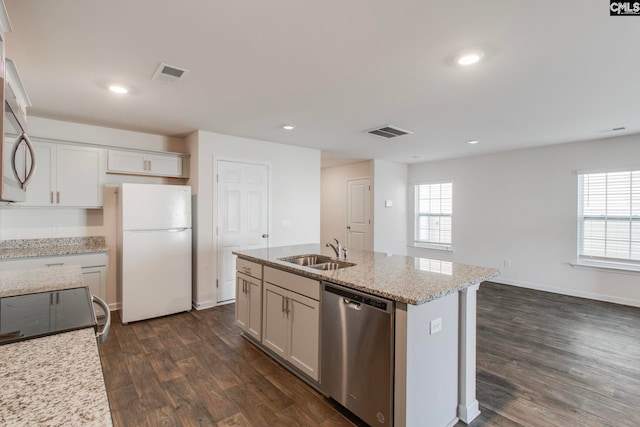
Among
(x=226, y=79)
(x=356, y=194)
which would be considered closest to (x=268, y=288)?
(x=226, y=79)

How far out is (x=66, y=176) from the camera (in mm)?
3637

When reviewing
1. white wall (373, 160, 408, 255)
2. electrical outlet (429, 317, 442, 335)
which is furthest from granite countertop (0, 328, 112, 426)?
white wall (373, 160, 408, 255)

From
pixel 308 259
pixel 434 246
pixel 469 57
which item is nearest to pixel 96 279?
pixel 308 259

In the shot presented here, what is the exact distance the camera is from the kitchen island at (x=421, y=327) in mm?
1679

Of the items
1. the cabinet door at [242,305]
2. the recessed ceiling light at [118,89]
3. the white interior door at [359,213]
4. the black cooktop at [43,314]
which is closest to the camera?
the black cooktop at [43,314]

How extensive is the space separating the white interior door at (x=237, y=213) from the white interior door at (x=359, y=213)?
256cm

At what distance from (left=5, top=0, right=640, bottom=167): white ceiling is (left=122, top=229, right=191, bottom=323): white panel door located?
4.71ft

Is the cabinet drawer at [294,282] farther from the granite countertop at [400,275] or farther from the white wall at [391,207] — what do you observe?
the white wall at [391,207]

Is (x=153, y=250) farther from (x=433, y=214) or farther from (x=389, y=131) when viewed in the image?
(x=433, y=214)

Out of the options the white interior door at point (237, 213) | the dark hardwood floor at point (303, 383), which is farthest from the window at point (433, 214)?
the white interior door at point (237, 213)

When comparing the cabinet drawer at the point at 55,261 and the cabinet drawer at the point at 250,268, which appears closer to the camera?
the cabinet drawer at the point at 250,268

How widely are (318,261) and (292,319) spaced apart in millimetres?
716

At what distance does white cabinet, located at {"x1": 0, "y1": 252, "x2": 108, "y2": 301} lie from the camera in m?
3.31

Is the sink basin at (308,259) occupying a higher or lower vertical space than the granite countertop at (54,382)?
lower
